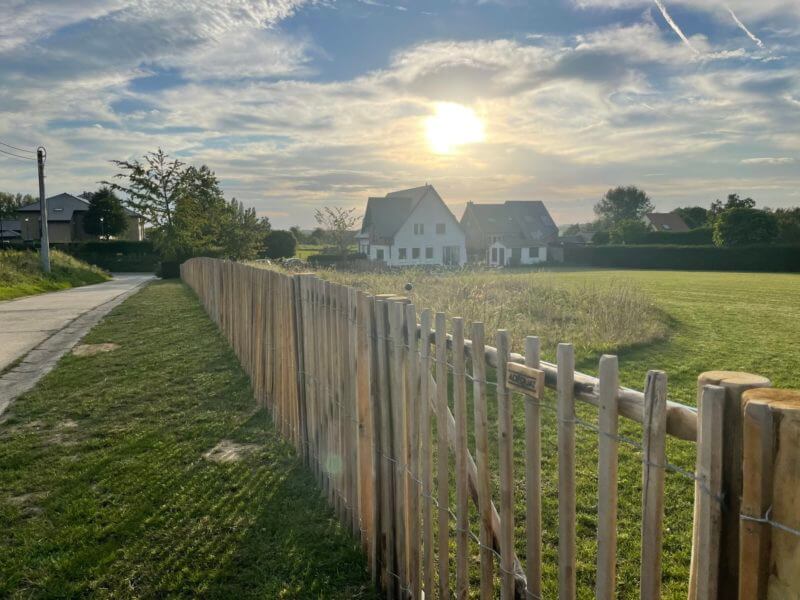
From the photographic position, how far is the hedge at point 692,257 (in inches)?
1588

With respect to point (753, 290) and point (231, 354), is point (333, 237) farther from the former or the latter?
point (231, 354)

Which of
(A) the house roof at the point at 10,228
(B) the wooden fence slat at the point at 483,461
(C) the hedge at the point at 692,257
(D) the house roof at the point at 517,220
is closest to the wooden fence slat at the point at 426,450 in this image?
(B) the wooden fence slat at the point at 483,461

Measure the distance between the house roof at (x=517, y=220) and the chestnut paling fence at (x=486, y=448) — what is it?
56964 millimetres

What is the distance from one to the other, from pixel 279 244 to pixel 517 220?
26903mm

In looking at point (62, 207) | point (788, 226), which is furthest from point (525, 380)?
point (62, 207)

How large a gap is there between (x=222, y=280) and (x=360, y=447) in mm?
7922

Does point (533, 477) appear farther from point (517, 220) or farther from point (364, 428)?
point (517, 220)

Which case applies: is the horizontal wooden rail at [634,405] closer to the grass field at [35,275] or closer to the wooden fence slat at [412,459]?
the wooden fence slat at [412,459]

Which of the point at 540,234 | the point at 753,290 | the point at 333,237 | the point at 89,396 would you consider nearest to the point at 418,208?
the point at 333,237

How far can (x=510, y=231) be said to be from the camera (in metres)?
61.6

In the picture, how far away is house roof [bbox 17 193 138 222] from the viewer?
64.7 metres

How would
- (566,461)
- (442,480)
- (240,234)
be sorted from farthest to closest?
(240,234)
(442,480)
(566,461)

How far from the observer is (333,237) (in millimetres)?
47031

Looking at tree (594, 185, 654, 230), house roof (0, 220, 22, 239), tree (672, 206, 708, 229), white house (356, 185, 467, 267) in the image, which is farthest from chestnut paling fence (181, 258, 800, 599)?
tree (594, 185, 654, 230)
